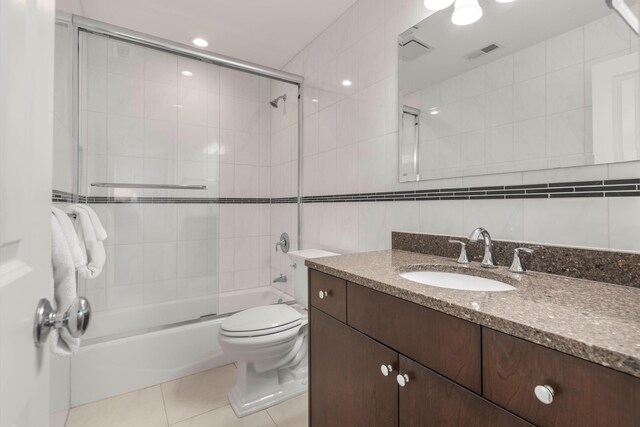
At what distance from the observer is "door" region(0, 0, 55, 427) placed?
1.12 feet

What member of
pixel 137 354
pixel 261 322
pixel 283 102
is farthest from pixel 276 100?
pixel 137 354

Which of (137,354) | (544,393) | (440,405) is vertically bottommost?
(137,354)

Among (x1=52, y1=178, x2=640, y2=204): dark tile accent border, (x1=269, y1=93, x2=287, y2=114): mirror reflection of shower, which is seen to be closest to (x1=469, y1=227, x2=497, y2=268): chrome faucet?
(x1=52, y1=178, x2=640, y2=204): dark tile accent border

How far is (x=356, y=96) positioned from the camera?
1.84 metres

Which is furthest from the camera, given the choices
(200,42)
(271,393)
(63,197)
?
(200,42)

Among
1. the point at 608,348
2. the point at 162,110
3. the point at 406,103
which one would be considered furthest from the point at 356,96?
the point at 608,348

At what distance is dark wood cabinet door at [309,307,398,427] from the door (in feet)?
2.49

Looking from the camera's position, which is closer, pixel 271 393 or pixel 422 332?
pixel 422 332

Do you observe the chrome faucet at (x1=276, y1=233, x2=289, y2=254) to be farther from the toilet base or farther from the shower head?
the shower head

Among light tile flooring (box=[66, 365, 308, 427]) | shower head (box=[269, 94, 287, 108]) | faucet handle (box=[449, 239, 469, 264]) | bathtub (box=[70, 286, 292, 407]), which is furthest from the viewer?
shower head (box=[269, 94, 287, 108])

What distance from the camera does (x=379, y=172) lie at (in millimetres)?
1673

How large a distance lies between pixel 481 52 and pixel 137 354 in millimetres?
2438

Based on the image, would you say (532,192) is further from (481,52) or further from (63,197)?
Result: (63,197)

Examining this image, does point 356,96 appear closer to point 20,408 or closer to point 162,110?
point 162,110
